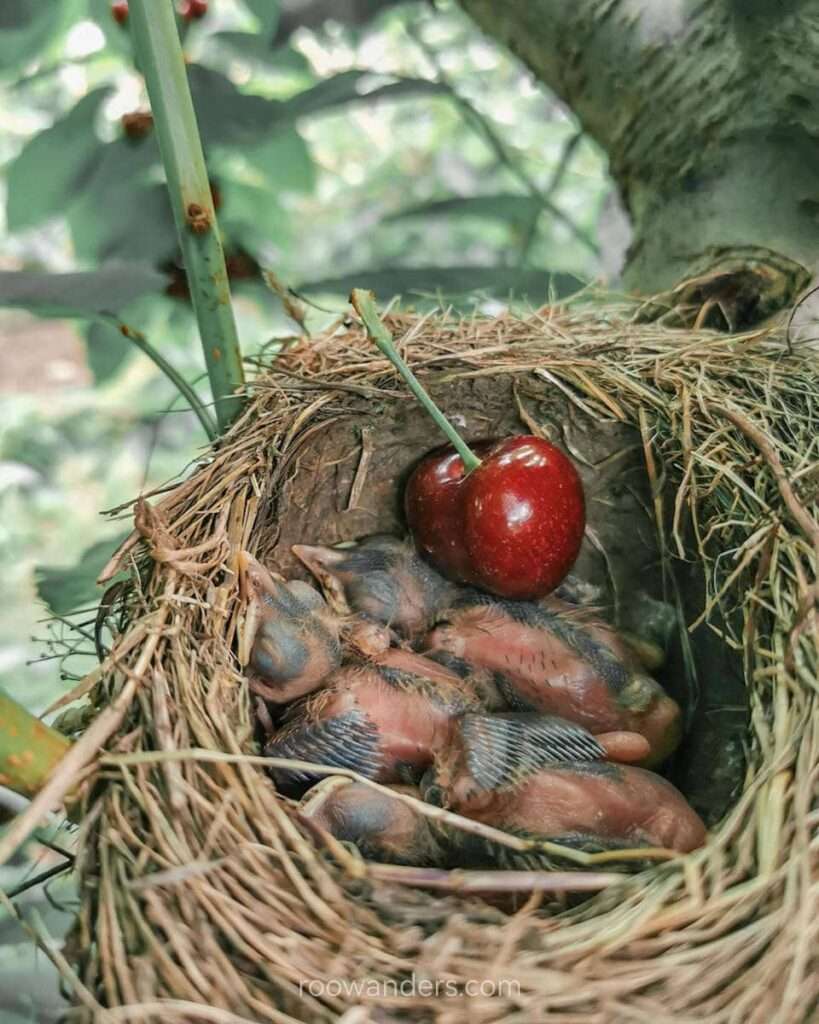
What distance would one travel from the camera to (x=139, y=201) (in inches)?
41.6

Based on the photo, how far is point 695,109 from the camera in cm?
91

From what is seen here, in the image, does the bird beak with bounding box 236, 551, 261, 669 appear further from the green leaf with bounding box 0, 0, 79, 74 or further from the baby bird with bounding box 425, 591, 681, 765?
the green leaf with bounding box 0, 0, 79, 74

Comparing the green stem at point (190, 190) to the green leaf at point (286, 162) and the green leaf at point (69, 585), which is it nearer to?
the green leaf at point (69, 585)

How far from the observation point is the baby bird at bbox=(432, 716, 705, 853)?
2.04ft

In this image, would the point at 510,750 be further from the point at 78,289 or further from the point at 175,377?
the point at 78,289

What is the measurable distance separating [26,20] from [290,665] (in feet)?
2.53

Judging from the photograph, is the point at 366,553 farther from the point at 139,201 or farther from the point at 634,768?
the point at 139,201

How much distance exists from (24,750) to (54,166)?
81 cm

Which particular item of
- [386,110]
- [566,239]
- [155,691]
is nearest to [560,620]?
[155,691]

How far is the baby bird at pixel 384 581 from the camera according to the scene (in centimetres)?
82

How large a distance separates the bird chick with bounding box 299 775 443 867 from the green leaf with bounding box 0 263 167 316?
48cm

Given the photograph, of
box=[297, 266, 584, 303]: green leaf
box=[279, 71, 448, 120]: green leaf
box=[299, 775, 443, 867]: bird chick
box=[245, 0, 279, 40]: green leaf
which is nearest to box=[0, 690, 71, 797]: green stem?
box=[299, 775, 443, 867]: bird chick

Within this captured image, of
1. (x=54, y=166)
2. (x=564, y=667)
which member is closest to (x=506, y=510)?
(x=564, y=667)

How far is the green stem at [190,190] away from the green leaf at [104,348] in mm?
384
